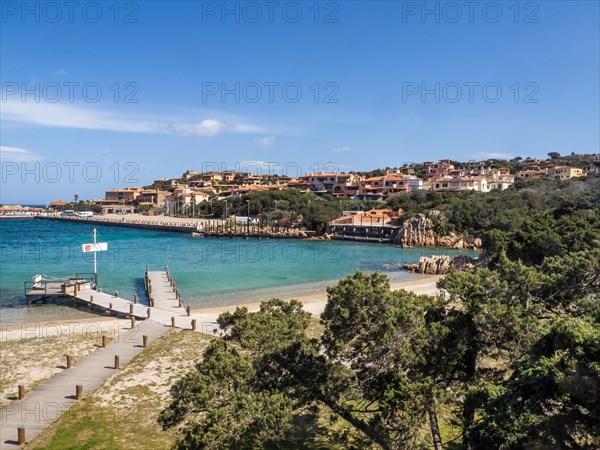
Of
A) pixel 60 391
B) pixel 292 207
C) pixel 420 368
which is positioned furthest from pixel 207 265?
pixel 292 207

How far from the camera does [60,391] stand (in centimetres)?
1247

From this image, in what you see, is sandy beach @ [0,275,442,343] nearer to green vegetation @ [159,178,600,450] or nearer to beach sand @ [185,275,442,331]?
beach sand @ [185,275,442,331]

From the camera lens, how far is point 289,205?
81688 mm

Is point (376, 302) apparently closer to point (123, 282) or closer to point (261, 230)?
point (123, 282)

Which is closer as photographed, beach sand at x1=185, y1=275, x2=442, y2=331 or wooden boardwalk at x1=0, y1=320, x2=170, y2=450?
wooden boardwalk at x1=0, y1=320, x2=170, y2=450

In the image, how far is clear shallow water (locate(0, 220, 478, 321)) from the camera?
2825 cm

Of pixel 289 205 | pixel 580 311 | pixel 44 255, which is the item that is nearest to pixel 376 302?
pixel 580 311

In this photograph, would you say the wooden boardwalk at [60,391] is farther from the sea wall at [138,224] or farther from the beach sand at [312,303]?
the sea wall at [138,224]

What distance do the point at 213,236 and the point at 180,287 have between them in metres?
41.8

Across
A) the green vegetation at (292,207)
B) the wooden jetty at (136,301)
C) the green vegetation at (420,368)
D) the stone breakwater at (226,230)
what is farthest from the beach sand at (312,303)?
the green vegetation at (292,207)

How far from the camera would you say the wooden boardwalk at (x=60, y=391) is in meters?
10.6

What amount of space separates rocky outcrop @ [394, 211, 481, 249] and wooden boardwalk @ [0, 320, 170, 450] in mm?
45154

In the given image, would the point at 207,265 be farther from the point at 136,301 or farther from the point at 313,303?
the point at 313,303

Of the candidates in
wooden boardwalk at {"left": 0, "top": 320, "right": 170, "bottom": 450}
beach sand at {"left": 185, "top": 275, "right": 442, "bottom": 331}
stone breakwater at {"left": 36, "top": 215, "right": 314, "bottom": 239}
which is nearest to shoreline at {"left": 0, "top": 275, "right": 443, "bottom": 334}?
beach sand at {"left": 185, "top": 275, "right": 442, "bottom": 331}
